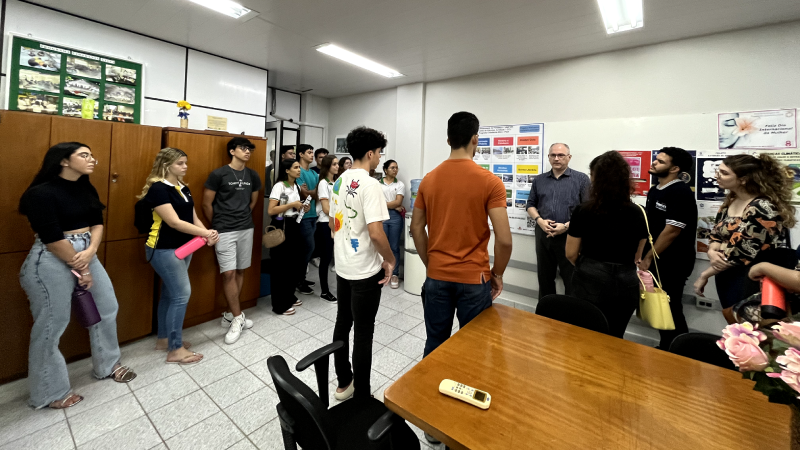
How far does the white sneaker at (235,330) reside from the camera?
2.93 metres

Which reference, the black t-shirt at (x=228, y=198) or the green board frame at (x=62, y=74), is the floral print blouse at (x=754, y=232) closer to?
the black t-shirt at (x=228, y=198)

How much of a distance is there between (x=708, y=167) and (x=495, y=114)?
7.13 ft

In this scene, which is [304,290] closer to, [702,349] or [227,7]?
[227,7]

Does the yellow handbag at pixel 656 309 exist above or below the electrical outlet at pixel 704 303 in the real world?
above

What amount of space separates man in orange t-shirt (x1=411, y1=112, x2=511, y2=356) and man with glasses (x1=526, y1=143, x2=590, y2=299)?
70.5 inches

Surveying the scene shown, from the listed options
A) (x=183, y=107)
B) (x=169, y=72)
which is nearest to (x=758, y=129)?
(x=183, y=107)

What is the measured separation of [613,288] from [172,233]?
3.10m

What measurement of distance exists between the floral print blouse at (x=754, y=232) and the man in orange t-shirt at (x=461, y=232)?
1490 millimetres

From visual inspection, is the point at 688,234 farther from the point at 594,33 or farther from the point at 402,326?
the point at 402,326

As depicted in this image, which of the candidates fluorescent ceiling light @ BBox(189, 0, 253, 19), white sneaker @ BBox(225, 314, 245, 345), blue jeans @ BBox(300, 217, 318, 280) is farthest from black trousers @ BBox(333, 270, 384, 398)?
fluorescent ceiling light @ BBox(189, 0, 253, 19)

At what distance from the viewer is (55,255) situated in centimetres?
200

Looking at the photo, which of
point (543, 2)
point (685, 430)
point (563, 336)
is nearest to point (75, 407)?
point (563, 336)

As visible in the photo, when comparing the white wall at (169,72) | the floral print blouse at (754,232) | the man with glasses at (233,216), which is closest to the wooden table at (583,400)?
the floral print blouse at (754,232)

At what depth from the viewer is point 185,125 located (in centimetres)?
319
